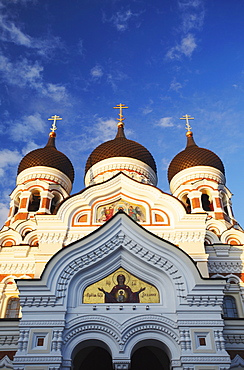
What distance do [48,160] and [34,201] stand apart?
7.47ft

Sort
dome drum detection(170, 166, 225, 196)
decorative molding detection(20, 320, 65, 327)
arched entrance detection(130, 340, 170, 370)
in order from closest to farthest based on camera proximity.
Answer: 1. decorative molding detection(20, 320, 65, 327)
2. arched entrance detection(130, 340, 170, 370)
3. dome drum detection(170, 166, 225, 196)

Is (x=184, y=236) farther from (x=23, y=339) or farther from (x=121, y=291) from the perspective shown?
(x=23, y=339)

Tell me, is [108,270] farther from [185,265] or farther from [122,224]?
[185,265]

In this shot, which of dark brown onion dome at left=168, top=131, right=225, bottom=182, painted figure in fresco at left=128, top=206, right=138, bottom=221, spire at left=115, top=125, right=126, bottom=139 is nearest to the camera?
painted figure in fresco at left=128, top=206, right=138, bottom=221

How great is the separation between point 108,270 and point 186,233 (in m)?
3.04

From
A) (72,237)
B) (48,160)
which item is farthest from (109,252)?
(48,160)

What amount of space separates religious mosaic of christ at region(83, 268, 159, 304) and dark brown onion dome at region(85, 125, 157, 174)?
31.2 feet

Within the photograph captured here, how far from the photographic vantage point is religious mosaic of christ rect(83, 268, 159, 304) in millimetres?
9227

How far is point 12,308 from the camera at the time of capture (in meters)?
12.9

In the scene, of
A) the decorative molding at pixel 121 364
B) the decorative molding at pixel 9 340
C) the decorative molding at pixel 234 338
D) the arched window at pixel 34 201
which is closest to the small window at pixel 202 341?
the decorative molding at pixel 234 338

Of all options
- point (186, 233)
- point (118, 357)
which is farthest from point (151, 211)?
point (118, 357)

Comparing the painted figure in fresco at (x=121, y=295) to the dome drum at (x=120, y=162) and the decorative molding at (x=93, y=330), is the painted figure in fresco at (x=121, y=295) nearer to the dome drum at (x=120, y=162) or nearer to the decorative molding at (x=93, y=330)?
the decorative molding at (x=93, y=330)

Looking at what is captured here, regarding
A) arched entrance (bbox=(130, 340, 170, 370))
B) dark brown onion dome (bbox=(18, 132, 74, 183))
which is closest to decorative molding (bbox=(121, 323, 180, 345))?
arched entrance (bbox=(130, 340, 170, 370))

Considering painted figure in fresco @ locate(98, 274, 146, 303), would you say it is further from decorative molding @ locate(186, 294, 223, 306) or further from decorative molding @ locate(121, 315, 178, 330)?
decorative molding @ locate(186, 294, 223, 306)
